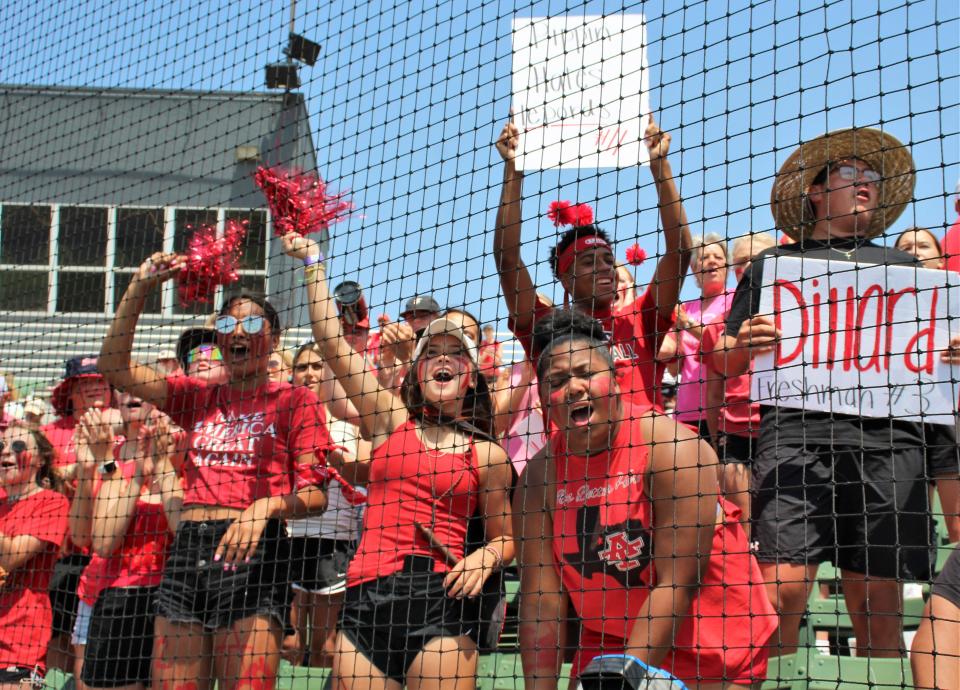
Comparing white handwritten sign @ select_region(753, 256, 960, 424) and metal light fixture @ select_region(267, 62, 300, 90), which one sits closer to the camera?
white handwritten sign @ select_region(753, 256, 960, 424)

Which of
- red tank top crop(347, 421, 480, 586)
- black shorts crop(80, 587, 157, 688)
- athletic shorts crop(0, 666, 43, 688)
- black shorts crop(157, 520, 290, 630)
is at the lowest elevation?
athletic shorts crop(0, 666, 43, 688)

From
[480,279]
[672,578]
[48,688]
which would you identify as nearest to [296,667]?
[48,688]

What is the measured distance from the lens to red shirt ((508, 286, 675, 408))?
3430mm

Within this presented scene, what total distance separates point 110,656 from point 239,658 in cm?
70

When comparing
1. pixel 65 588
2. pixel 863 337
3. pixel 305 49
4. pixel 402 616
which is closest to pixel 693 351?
pixel 863 337

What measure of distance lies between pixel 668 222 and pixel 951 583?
128 cm

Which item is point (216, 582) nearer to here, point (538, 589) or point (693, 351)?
point (538, 589)

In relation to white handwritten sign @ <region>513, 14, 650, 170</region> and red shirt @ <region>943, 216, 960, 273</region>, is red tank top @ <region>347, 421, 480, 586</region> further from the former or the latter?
red shirt @ <region>943, 216, 960, 273</region>

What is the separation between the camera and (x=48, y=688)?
4.37 meters

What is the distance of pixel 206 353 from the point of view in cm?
412

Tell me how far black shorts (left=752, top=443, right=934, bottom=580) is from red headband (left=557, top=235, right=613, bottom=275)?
2.81 ft

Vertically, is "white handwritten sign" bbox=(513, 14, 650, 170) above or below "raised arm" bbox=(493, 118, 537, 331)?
above

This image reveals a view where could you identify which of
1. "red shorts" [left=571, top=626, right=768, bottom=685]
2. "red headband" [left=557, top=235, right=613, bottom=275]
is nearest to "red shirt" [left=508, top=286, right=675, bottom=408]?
"red headband" [left=557, top=235, right=613, bottom=275]

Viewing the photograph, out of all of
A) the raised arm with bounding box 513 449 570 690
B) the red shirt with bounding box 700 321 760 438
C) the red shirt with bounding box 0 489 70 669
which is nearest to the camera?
the raised arm with bounding box 513 449 570 690
